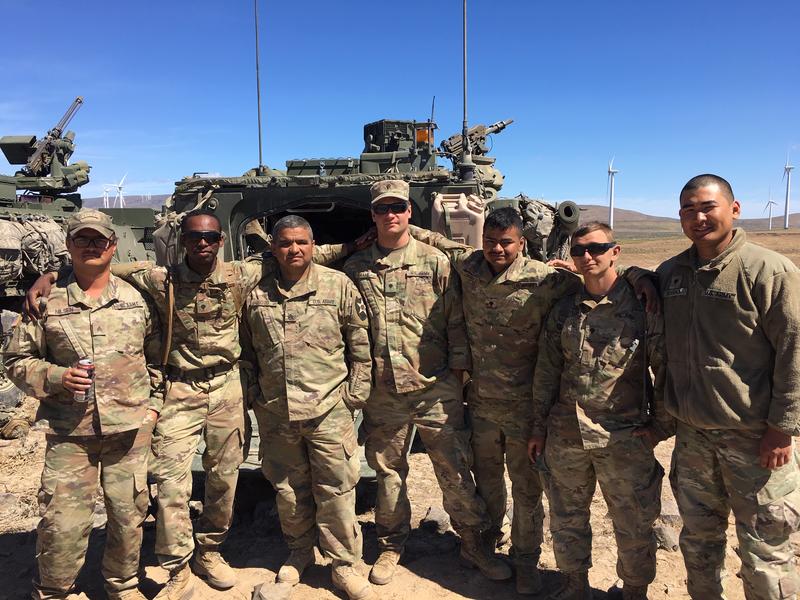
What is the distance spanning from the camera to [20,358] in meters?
3.06

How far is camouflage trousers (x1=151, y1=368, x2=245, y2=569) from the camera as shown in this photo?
3.28 metres

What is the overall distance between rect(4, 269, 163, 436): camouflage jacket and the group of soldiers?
0.4 inches

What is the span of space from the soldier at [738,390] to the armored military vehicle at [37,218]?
5.70 meters

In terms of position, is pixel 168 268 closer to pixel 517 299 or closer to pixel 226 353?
pixel 226 353

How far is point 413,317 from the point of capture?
11.7ft

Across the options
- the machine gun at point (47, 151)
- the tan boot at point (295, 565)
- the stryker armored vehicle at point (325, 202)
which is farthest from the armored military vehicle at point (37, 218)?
the tan boot at point (295, 565)

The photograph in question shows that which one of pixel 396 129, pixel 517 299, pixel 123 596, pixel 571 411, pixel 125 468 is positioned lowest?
pixel 123 596

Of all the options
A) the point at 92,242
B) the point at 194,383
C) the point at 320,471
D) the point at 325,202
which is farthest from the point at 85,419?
the point at 325,202

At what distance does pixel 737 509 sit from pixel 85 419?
3.03 meters

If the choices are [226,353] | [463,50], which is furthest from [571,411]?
[463,50]

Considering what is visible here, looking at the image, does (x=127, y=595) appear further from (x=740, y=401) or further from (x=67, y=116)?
(x=67, y=116)

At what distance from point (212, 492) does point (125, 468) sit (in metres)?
0.49

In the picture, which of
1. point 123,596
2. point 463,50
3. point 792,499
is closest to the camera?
point 792,499

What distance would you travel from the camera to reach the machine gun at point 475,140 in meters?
9.43
